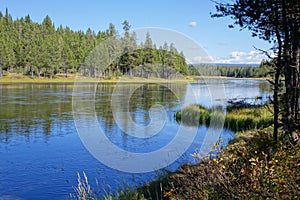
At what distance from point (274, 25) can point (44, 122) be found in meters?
17.1

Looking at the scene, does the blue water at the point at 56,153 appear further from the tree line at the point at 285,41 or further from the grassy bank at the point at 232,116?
the tree line at the point at 285,41

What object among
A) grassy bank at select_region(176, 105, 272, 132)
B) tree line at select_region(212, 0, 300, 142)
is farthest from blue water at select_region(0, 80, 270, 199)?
tree line at select_region(212, 0, 300, 142)

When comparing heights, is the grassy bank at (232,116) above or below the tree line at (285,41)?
below

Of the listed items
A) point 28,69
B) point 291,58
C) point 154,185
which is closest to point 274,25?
point 291,58

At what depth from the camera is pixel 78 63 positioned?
86312 mm

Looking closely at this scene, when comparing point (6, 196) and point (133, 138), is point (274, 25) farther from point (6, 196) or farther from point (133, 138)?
point (133, 138)

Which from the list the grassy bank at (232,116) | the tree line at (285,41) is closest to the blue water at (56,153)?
the grassy bank at (232,116)

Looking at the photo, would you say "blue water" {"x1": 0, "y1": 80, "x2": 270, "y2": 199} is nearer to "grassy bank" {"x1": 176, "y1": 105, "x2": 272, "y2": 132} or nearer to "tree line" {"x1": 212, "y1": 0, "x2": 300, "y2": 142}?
"grassy bank" {"x1": 176, "y1": 105, "x2": 272, "y2": 132}

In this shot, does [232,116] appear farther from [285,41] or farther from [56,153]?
[285,41]

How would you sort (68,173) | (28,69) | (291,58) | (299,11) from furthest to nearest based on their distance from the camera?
(28,69), (68,173), (291,58), (299,11)

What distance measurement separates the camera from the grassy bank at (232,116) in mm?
19156

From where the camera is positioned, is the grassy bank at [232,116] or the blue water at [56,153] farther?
the grassy bank at [232,116]

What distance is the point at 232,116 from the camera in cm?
2103

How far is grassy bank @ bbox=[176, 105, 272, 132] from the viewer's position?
62.8ft
